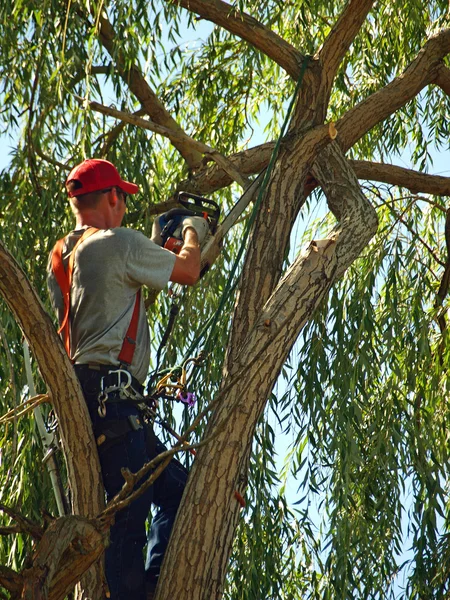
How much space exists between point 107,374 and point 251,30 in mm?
1640

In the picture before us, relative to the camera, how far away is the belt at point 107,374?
2666 millimetres

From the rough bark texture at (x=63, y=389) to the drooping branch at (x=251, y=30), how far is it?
63.6 inches

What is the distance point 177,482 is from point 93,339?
0.46 meters

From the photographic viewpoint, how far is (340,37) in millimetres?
3586

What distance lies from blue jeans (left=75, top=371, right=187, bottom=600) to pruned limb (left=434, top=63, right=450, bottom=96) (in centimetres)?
219

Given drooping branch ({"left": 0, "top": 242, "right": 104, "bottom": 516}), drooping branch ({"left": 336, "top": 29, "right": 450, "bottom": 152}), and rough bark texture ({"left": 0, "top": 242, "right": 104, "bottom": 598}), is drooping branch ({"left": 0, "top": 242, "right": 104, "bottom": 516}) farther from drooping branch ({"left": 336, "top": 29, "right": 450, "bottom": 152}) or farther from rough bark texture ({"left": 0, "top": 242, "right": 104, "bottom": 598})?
drooping branch ({"left": 336, "top": 29, "right": 450, "bottom": 152})

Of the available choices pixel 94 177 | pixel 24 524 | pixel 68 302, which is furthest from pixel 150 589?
pixel 94 177

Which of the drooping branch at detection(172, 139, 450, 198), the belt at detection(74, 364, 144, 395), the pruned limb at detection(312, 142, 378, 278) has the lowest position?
the belt at detection(74, 364, 144, 395)

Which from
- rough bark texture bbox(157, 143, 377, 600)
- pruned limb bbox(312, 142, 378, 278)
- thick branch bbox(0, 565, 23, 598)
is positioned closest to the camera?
thick branch bbox(0, 565, 23, 598)

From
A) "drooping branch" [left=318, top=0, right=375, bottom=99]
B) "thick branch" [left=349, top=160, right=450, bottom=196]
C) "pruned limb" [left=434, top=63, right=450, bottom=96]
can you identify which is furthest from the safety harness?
"pruned limb" [left=434, top=63, right=450, bottom=96]

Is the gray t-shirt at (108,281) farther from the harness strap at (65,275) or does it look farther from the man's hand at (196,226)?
the man's hand at (196,226)

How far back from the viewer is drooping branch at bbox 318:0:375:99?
3566 mm

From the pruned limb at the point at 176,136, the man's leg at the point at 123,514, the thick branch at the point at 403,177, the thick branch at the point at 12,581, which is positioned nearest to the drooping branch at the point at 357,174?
the thick branch at the point at 403,177

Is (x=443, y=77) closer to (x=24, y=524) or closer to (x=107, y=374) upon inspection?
(x=107, y=374)
